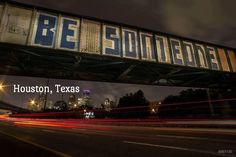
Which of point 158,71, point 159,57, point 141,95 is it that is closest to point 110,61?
point 159,57

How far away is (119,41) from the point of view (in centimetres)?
1585

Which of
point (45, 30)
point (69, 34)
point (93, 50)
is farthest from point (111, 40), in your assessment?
point (45, 30)

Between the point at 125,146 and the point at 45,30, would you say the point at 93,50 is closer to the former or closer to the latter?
the point at 45,30

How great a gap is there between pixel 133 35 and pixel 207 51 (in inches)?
332

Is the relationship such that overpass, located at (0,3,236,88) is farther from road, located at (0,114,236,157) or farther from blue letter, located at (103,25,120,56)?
road, located at (0,114,236,157)

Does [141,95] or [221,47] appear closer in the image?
[221,47]

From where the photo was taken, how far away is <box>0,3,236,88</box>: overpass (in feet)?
43.7

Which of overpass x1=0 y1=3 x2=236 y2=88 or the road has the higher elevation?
overpass x1=0 y1=3 x2=236 y2=88

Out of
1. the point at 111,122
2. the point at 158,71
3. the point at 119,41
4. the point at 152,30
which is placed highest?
the point at 152,30

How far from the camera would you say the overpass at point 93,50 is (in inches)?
524

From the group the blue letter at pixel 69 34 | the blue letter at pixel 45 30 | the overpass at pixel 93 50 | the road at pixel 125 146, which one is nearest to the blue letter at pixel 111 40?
the overpass at pixel 93 50

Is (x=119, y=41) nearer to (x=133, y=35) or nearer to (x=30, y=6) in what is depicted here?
(x=133, y=35)

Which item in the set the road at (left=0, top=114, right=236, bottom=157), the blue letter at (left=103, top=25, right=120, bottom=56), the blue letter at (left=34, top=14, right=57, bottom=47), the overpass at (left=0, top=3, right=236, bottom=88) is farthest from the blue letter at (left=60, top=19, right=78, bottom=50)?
the road at (left=0, top=114, right=236, bottom=157)

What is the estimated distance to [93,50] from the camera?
14.7m
